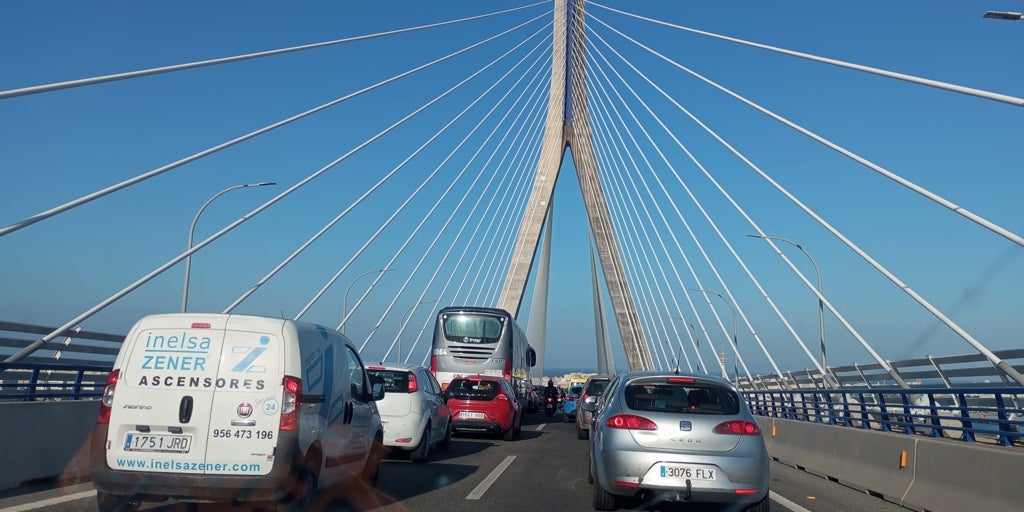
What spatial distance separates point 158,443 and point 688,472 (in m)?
4.50

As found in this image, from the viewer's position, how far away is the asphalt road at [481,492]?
9.10 m

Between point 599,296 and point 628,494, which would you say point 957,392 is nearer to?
point 628,494

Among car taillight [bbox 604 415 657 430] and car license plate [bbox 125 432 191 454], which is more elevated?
car license plate [bbox 125 432 191 454]

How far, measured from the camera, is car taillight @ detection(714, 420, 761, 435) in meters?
8.82

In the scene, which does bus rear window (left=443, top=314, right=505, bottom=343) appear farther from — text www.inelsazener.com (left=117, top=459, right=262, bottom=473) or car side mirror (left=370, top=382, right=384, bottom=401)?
text www.inelsazener.com (left=117, top=459, right=262, bottom=473)

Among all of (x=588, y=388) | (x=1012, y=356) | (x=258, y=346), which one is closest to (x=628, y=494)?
(x=258, y=346)

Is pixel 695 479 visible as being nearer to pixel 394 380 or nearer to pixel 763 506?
pixel 763 506

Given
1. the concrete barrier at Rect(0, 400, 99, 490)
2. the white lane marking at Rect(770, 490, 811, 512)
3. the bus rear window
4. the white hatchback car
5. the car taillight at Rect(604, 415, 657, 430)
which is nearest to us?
the car taillight at Rect(604, 415, 657, 430)

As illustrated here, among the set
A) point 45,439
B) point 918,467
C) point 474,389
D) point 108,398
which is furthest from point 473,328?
point 108,398

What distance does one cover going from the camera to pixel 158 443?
24.5 ft

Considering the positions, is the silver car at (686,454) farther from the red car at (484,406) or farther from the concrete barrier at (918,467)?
the red car at (484,406)

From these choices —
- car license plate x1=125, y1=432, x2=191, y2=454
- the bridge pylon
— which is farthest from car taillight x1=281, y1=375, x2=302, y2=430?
the bridge pylon

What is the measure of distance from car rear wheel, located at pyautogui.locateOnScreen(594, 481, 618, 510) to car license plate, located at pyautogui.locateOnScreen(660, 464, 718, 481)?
731 mm

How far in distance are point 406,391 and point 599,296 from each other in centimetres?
2956
